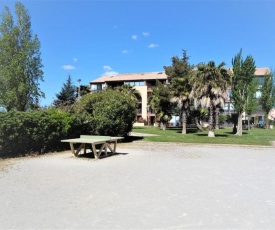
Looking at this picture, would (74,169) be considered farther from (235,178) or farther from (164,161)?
(235,178)

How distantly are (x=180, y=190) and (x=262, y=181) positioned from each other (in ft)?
8.36

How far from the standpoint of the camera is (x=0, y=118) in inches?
411

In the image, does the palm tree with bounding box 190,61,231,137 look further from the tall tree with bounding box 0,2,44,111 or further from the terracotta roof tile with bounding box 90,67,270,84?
the terracotta roof tile with bounding box 90,67,270,84

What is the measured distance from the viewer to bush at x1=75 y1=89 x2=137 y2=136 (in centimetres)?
1611

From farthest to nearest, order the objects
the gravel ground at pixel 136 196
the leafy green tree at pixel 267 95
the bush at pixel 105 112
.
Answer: the leafy green tree at pixel 267 95, the bush at pixel 105 112, the gravel ground at pixel 136 196

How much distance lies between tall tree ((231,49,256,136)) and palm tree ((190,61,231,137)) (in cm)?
402

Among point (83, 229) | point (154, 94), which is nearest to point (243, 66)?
point (154, 94)

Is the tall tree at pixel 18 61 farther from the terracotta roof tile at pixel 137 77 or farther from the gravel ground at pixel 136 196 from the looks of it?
the terracotta roof tile at pixel 137 77

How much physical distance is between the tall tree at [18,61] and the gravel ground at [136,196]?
17554mm

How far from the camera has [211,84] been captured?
74.4 ft

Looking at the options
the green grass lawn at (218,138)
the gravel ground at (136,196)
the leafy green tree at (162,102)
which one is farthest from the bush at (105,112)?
the leafy green tree at (162,102)

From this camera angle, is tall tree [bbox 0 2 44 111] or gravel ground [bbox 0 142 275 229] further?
tall tree [bbox 0 2 44 111]

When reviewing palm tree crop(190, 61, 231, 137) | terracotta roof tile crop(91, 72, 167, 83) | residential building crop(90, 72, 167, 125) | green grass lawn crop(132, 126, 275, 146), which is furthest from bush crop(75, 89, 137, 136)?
residential building crop(90, 72, 167, 125)

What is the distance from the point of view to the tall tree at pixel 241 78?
26.6m
